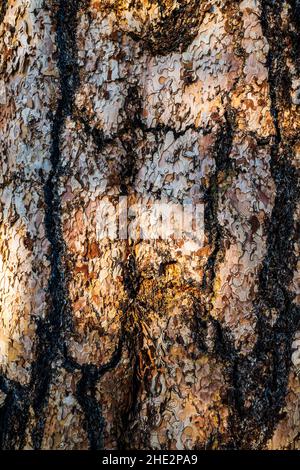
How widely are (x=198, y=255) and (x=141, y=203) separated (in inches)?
5.6

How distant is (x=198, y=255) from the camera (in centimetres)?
106

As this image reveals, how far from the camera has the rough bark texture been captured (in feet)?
3.46

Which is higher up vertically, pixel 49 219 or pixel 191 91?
pixel 191 91

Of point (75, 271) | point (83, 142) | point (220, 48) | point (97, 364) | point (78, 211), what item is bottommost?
point (97, 364)

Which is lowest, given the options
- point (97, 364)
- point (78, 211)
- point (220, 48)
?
point (97, 364)

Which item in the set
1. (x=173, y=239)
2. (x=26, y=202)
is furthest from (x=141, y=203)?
(x=26, y=202)

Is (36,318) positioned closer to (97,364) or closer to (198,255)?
(97,364)

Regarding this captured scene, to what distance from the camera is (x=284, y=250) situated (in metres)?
1.07

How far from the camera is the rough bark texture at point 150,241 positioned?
1056mm

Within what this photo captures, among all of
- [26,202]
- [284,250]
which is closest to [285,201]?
[284,250]

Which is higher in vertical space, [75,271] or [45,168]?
[45,168]

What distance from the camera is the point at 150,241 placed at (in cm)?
109

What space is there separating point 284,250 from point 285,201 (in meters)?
0.09

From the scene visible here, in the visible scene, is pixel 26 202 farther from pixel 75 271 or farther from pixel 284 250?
pixel 284 250
